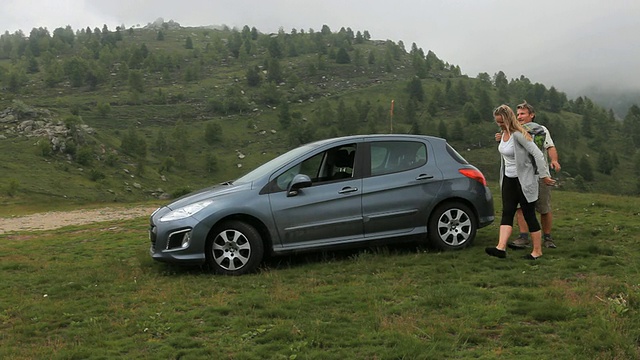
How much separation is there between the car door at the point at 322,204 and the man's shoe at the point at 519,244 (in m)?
2.51

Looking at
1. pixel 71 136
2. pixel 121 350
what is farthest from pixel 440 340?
pixel 71 136

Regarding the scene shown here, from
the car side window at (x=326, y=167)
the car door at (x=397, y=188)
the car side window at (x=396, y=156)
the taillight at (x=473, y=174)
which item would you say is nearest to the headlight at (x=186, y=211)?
the car side window at (x=326, y=167)

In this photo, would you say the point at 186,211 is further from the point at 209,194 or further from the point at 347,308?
the point at 347,308

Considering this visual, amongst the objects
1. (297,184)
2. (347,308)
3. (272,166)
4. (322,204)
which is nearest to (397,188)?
(322,204)

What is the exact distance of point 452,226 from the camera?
839cm

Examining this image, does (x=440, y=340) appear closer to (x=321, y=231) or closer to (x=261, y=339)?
(x=261, y=339)

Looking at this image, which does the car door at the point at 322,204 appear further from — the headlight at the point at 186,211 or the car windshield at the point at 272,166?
the headlight at the point at 186,211

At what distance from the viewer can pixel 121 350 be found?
4547 millimetres

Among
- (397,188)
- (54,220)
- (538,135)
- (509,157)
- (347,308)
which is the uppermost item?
(538,135)

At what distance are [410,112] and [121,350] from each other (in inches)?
6298

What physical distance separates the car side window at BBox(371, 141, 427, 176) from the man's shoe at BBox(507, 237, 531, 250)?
6.29 feet

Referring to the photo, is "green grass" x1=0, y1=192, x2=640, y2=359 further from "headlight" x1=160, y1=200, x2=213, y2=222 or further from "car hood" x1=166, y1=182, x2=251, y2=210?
"car hood" x1=166, y1=182, x2=251, y2=210

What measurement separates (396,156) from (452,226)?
141 cm

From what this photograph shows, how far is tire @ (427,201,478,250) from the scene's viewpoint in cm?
830
